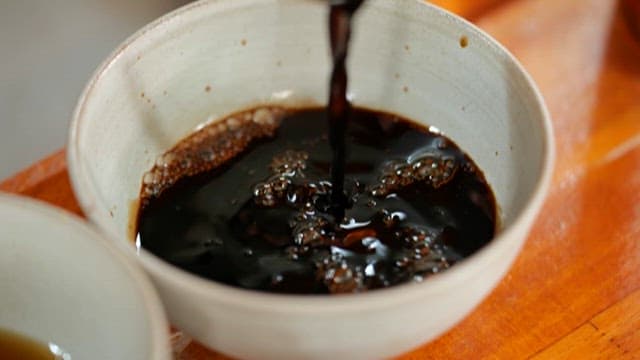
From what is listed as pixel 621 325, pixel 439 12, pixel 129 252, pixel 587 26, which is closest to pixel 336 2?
pixel 439 12

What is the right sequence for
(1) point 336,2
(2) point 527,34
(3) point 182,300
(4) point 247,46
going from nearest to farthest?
(3) point 182,300, (1) point 336,2, (4) point 247,46, (2) point 527,34

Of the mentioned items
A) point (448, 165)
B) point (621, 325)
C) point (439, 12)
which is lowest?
point (621, 325)

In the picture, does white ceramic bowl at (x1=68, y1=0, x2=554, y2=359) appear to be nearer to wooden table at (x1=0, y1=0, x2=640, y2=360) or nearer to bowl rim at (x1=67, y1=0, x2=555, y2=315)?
bowl rim at (x1=67, y1=0, x2=555, y2=315)

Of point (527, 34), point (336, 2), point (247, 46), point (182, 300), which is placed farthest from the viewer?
point (527, 34)

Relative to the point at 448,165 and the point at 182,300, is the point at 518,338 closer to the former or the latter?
the point at 448,165

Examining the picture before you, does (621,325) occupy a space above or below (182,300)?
below

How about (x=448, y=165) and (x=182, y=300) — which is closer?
(x=182, y=300)

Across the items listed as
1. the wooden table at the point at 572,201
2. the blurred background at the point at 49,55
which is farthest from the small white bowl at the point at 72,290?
the blurred background at the point at 49,55

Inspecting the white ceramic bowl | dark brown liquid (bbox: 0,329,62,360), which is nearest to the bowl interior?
the white ceramic bowl

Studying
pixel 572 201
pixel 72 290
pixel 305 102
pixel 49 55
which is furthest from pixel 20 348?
pixel 49 55
